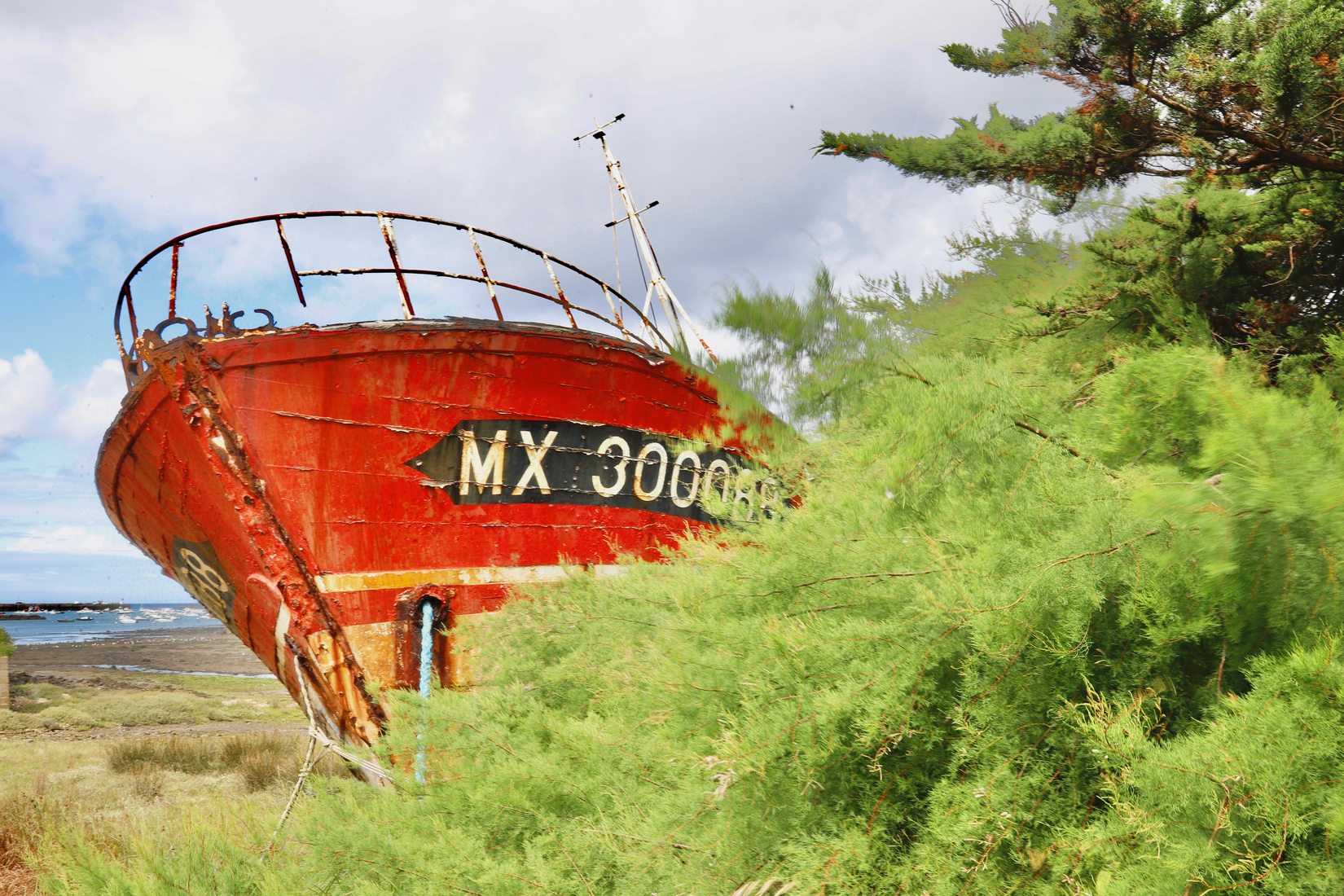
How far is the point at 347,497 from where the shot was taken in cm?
493

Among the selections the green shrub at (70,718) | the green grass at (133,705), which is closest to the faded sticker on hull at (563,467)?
the green grass at (133,705)

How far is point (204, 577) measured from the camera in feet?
19.5

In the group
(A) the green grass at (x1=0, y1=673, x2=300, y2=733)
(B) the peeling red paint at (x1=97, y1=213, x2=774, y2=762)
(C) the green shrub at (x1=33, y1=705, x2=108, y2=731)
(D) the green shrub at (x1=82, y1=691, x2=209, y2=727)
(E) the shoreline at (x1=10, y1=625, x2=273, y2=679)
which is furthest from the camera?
(E) the shoreline at (x1=10, y1=625, x2=273, y2=679)

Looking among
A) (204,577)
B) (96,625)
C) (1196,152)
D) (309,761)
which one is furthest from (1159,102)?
(96,625)

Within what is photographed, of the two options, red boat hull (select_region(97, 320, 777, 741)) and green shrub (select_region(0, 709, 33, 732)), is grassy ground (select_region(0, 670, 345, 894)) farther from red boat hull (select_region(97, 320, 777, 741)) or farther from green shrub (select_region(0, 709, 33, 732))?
red boat hull (select_region(97, 320, 777, 741))

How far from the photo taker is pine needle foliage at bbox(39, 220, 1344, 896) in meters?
1.65

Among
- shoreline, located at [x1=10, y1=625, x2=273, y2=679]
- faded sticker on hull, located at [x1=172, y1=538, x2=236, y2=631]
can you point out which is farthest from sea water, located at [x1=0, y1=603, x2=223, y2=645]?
faded sticker on hull, located at [x1=172, y1=538, x2=236, y2=631]

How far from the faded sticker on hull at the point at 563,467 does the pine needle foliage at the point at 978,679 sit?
6.98 feet

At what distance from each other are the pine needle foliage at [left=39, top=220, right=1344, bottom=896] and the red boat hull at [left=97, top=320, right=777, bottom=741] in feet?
6.25

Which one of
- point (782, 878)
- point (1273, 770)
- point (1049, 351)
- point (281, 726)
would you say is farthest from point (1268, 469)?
point (281, 726)

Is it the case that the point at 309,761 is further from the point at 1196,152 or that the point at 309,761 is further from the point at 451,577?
the point at 1196,152

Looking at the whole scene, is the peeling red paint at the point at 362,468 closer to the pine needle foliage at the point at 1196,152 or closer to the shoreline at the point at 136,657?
the pine needle foliage at the point at 1196,152

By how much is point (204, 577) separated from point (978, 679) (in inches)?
219

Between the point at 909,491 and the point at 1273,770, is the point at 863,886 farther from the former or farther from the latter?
the point at 909,491
